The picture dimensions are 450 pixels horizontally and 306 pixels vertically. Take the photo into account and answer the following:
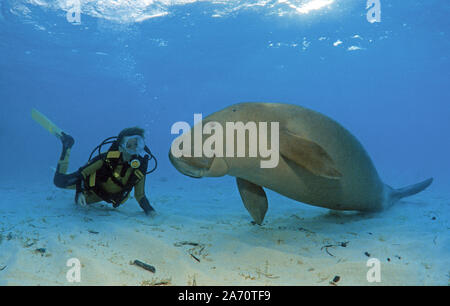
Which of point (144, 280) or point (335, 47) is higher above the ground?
point (335, 47)

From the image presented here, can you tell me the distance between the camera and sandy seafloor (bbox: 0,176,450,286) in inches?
89.2

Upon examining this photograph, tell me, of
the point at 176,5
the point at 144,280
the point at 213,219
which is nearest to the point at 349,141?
the point at 213,219

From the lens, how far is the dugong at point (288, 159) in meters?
2.71

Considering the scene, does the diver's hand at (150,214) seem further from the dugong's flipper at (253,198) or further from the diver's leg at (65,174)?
the dugong's flipper at (253,198)

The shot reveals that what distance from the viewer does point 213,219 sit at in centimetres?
486

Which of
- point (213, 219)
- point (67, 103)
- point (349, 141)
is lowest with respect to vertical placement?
point (213, 219)

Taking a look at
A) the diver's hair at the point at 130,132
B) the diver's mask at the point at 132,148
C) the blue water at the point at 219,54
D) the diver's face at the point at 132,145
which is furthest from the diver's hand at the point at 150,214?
the blue water at the point at 219,54

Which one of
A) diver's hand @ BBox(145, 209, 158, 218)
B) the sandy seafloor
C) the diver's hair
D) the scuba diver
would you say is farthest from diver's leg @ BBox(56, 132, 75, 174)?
diver's hand @ BBox(145, 209, 158, 218)

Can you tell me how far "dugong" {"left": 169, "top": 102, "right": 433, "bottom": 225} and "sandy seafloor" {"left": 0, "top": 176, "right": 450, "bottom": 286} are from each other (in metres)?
0.49

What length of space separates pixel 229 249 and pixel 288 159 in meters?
1.19

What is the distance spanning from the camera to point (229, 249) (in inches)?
119

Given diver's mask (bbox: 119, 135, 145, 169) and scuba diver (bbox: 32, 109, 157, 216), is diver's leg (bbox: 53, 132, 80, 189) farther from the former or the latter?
diver's mask (bbox: 119, 135, 145, 169)
